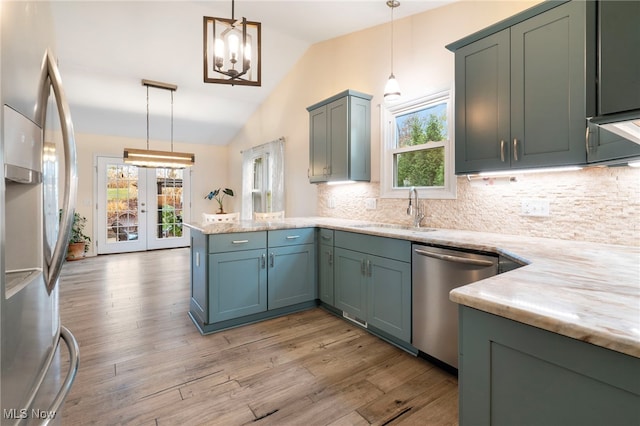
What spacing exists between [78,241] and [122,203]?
1115mm

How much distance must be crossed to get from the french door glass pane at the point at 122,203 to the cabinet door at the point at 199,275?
4601mm

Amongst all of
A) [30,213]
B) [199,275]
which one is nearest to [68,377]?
[30,213]

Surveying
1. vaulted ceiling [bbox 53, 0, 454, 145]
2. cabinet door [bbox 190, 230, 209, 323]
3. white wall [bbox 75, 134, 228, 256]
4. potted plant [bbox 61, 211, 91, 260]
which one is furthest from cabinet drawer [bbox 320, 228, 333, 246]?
white wall [bbox 75, 134, 228, 256]

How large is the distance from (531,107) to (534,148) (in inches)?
9.9

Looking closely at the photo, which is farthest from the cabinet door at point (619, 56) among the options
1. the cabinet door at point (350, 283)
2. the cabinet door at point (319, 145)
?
the cabinet door at point (319, 145)

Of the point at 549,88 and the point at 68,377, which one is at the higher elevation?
the point at 549,88

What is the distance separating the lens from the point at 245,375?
6.77 feet

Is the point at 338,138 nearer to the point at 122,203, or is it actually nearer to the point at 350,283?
the point at 350,283

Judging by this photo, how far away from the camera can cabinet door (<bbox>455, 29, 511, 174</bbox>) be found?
1992mm

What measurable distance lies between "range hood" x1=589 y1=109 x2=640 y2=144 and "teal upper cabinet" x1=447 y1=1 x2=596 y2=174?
3.11ft

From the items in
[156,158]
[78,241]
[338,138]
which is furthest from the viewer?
[78,241]

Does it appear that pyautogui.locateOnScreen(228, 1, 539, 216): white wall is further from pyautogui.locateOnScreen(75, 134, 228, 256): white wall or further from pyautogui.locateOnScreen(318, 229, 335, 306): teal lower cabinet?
pyautogui.locateOnScreen(75, 134, 228, 256): white wall

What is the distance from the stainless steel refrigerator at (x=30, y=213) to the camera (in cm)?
49

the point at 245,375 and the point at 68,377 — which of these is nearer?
the point at 68,377
